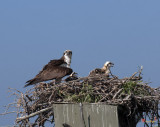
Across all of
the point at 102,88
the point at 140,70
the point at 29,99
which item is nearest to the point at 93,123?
the point at 102,88

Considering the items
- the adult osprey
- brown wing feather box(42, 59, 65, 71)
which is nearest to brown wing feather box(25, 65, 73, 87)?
the adult osprey

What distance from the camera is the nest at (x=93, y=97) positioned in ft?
16.0

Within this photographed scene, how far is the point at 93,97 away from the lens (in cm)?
500

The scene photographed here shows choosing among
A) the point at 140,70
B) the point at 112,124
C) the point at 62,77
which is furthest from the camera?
the point at 62,77

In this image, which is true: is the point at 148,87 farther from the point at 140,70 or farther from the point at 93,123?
the point at 93,123

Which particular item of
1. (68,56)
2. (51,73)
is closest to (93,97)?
(51,73)

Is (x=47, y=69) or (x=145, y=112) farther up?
(x=47, y=69)

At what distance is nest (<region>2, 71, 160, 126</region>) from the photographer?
16.0ft

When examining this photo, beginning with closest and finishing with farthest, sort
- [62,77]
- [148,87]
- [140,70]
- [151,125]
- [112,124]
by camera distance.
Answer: [112,124] → [151,125] → [148,87] → [140,70] → [62,77]

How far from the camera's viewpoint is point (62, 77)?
6512 mm

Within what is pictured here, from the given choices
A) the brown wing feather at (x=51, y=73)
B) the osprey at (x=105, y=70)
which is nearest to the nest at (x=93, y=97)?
the brown wing feather at (x=51, y=73)

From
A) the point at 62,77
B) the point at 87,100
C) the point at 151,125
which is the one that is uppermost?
the point at 62,77

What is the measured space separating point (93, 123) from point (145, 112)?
1.74 metres

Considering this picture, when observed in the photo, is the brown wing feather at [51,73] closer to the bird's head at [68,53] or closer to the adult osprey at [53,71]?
the adult osprey at [53,71]
